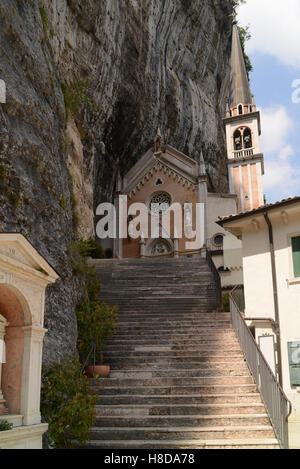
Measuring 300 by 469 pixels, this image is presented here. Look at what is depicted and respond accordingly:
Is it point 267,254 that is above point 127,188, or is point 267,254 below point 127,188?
below

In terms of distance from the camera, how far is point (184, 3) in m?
30.5

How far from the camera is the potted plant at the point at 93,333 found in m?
9.81

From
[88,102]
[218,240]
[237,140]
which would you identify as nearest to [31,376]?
[88,102]

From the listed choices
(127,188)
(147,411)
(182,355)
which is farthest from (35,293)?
(127,188)

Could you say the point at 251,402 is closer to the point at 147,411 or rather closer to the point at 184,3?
the point at 147,411

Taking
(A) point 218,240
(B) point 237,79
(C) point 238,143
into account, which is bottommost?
(A) point 218,240

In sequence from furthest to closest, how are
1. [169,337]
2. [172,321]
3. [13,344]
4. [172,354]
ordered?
[172,321] < [169,337] < [172,354] < [13,344]

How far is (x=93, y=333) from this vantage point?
33.3 ft

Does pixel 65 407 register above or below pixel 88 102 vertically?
below

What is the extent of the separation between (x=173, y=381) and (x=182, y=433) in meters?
1.77

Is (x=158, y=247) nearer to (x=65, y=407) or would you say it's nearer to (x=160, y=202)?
(x=160, y=202)

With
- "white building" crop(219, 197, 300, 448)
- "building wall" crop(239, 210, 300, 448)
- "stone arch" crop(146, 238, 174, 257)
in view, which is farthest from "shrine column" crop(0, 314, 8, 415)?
"stone arch" crop(146, 238, 174, 257)

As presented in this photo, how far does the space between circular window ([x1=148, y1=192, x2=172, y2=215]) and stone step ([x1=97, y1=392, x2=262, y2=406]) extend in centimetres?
2196

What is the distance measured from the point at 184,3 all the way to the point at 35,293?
2971 cm
